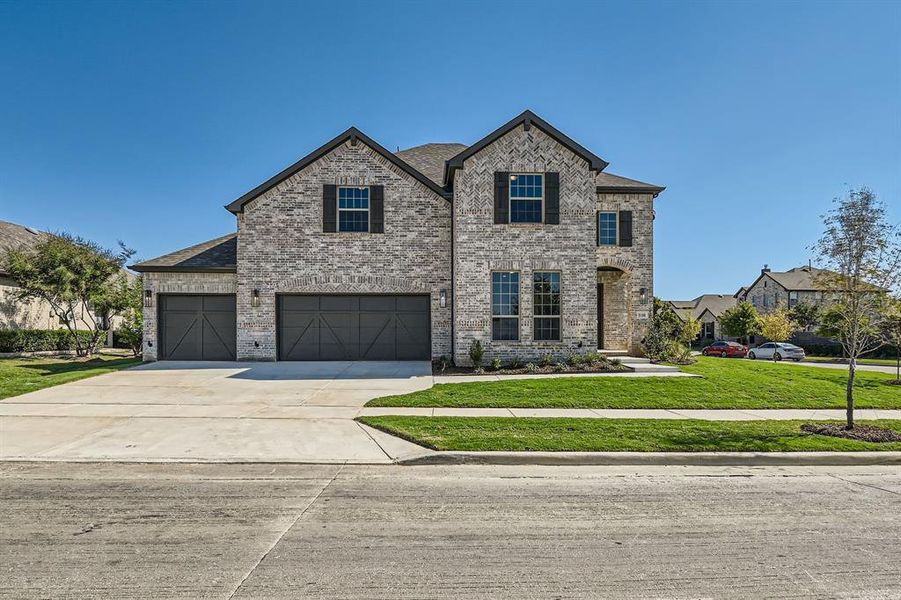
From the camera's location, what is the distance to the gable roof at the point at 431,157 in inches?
761

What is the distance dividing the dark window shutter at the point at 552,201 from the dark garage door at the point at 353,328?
520 centimetres

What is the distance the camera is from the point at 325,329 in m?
17.1

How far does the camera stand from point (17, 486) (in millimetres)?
5668

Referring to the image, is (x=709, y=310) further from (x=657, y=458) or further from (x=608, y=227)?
(x=657, y=458)

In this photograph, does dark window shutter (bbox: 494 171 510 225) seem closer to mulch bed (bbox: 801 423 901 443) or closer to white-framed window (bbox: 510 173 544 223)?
white-framed window (bbox: 510 173 544 223)

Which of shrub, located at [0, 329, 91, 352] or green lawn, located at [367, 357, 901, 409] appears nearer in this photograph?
green lawn, located at [367, 357, 901, 409]

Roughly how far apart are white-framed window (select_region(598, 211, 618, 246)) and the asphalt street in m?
12.4

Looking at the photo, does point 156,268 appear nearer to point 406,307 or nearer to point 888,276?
point 406,307

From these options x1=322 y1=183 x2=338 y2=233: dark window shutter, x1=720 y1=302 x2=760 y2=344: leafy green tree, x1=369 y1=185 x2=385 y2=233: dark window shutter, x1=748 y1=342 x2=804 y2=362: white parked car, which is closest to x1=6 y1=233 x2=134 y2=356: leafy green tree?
x1=322 y1=183 x2=338 y2=233: dark window shutter

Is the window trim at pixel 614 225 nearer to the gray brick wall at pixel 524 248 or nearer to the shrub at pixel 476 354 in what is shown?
the gray brick wall at pixel 524 248

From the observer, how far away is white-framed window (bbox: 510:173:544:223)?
1576cm

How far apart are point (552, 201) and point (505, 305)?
3.81 metres

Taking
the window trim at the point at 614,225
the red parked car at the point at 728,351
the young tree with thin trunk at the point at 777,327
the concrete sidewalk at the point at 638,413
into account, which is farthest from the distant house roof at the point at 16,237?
the young tree with thin trunk at the point at 777,327

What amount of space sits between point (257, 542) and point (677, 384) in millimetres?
11310
